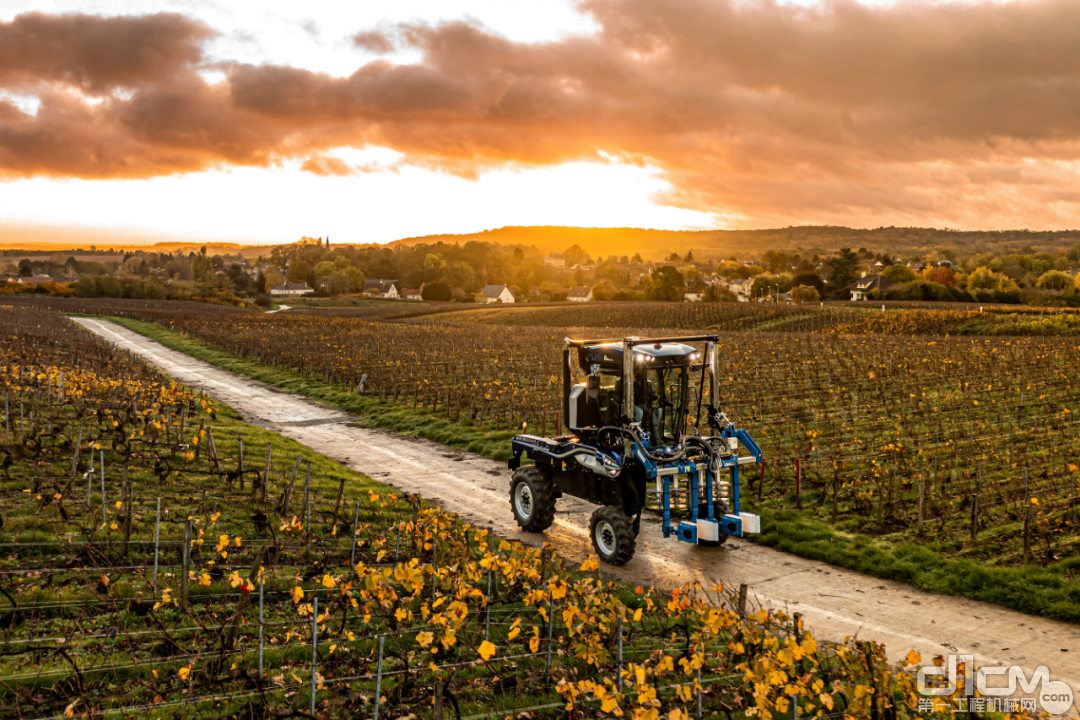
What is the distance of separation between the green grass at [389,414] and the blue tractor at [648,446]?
734 centimetres

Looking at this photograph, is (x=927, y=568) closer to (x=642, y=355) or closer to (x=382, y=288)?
(x=642, y=355)

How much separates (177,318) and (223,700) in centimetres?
6753

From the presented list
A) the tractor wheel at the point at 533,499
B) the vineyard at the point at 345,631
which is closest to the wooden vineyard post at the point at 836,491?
the vineyard at the point at 345,631

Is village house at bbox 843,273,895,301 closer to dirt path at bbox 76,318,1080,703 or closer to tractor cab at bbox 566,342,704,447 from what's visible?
dirt path at bbox 76,318,1080,703

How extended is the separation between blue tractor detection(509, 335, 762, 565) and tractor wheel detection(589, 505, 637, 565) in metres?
0.01

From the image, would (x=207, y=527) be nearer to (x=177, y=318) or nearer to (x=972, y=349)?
(x=972, y=349)

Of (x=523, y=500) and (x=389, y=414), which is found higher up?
(x=523, y=500)

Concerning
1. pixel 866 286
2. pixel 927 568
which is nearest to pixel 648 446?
pixel 927 568

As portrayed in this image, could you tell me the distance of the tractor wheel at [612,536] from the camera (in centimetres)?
1046

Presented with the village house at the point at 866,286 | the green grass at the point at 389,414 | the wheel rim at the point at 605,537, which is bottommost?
the green grass at the point at 389,414

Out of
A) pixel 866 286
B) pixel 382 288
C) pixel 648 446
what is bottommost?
pixel 648 446

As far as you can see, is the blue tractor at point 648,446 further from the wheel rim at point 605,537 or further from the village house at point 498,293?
the village house at point 498,293

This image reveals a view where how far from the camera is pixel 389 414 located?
24.4 metres

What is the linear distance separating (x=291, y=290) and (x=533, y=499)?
143 metres
